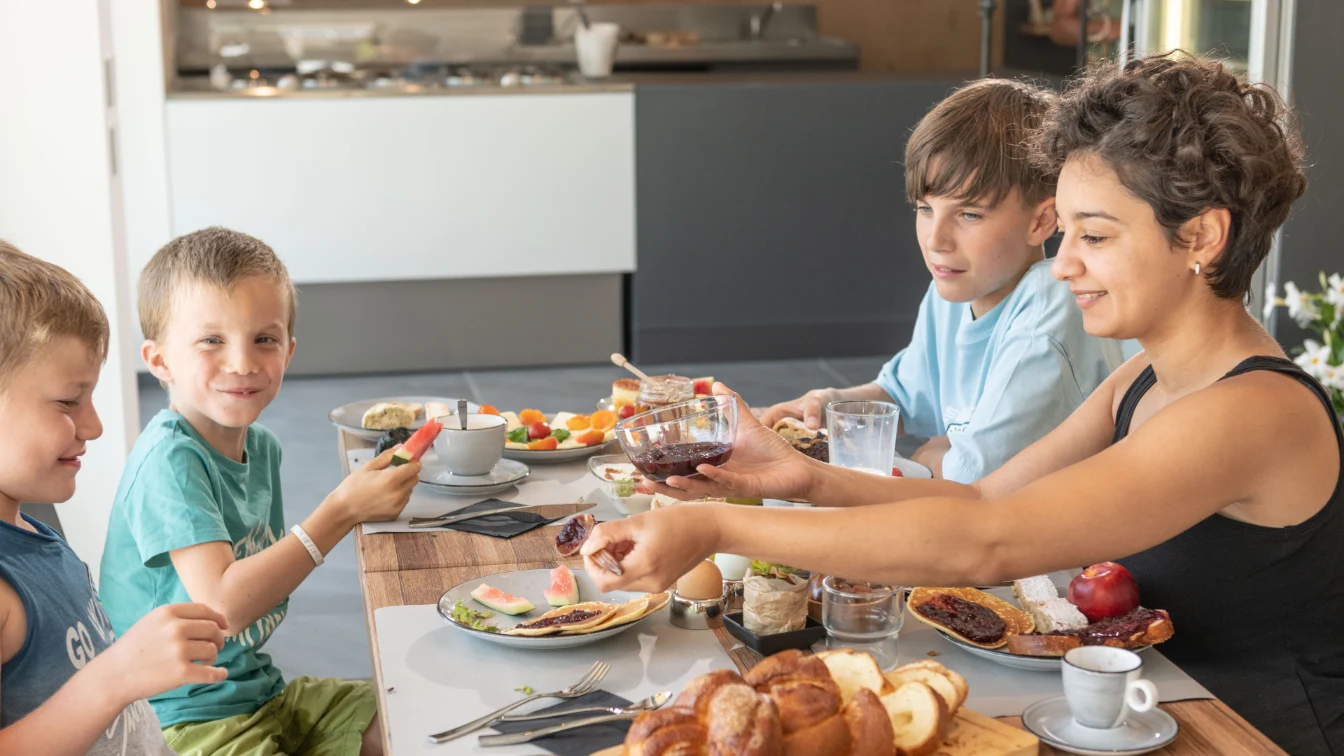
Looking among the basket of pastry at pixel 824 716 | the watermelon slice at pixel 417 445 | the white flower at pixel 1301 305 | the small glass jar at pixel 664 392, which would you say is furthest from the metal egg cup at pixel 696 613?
the white flower at pixel 1301 305

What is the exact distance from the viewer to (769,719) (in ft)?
3.45

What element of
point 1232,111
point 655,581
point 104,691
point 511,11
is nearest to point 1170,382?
point 1232,111

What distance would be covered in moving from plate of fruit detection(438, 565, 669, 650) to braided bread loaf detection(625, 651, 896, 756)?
0.33 metres

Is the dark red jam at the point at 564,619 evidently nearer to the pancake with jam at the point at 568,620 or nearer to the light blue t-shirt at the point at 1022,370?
the pancake with jam at the point at 568,620

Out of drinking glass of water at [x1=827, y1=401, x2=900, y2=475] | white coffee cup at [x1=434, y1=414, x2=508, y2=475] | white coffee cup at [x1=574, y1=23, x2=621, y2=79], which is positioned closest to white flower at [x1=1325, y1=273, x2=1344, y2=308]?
drinking glass of water at [x1=827, y1=401, x2=900, y2=475]

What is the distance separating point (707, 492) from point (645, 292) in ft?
13.1

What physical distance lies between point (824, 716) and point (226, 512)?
1054 millimetres

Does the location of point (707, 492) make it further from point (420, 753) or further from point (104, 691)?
point (104, 691)

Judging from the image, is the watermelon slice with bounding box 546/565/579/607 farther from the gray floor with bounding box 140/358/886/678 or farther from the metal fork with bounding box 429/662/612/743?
the gray floor with bounding box 140/358/886/678

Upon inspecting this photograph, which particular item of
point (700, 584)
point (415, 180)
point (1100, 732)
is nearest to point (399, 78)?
point (415, 180)

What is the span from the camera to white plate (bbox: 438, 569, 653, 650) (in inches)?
55.9

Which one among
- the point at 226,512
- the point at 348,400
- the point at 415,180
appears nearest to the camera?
the point at 226,512

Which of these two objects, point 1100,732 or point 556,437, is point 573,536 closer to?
point 556,437

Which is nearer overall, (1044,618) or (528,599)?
(1044,618)
